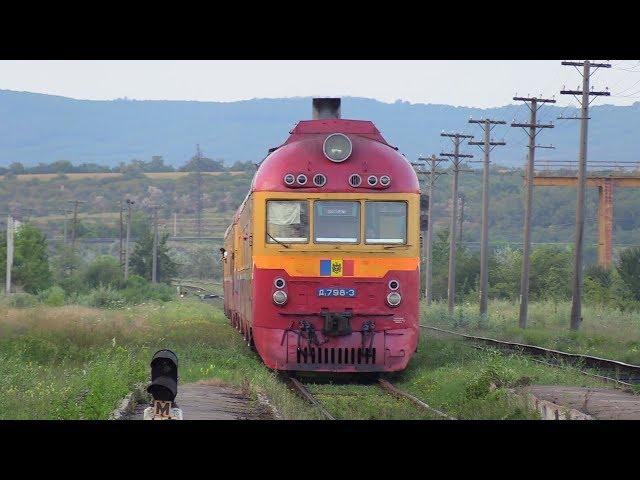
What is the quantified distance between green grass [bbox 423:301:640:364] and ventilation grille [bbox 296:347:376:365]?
8.96m

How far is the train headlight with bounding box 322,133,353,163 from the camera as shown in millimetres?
17469

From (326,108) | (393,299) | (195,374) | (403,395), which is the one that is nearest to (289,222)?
(393,299)

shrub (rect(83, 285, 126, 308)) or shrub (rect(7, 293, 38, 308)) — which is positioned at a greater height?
shrub (rect(7, 293, 38, 308))

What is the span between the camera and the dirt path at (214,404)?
1277 centimetres

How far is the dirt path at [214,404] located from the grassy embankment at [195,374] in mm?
253

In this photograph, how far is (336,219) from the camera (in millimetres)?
17422

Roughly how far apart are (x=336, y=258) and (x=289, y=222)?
0.94m

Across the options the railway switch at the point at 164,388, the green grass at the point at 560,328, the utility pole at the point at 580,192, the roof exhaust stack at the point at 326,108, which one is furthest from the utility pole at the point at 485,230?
the railway switch at the point at 164,388

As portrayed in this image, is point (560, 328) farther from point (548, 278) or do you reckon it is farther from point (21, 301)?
point (548, 278)

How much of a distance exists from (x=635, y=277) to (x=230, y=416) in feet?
154

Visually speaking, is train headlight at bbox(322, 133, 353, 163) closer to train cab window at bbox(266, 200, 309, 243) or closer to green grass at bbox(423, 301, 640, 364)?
train cab window at bbox(266, 200, 309, 243)

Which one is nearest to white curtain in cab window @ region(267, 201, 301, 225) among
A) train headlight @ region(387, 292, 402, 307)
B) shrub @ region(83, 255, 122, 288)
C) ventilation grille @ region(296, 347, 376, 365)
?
train headlight @ region(387, 292, 402, 307)
